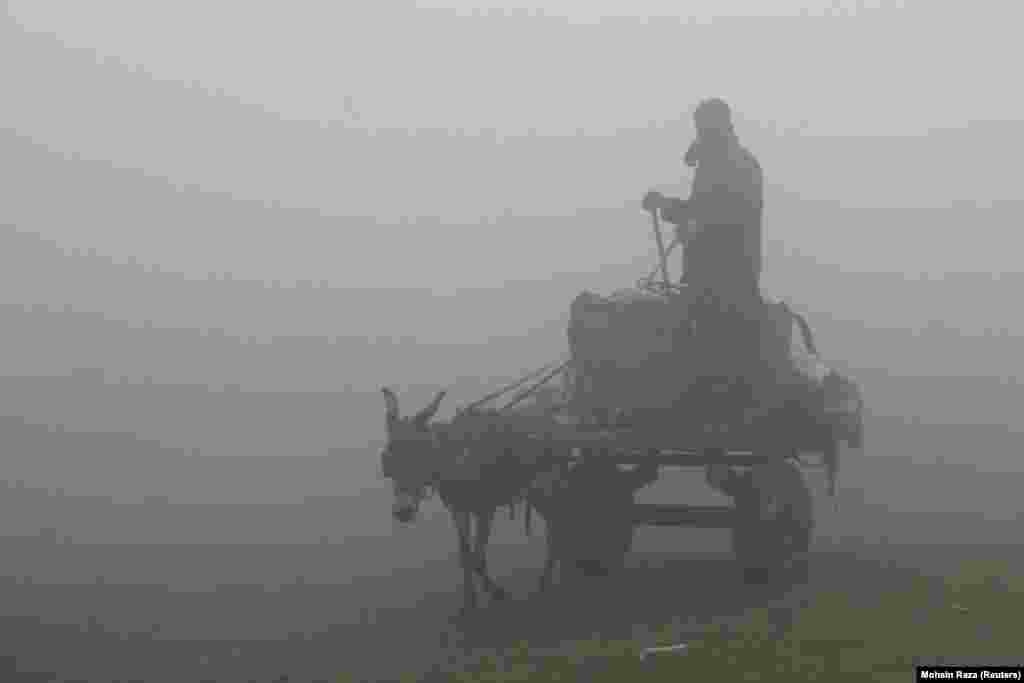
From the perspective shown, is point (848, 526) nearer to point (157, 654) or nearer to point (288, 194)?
point (157, 654)

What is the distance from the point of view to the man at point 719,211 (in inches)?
607

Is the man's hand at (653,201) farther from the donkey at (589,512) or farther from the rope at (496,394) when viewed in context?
the donkey at (589,512)

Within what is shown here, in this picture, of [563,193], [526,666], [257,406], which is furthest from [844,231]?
[526,666]

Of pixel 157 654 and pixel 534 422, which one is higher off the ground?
pixel 534 422

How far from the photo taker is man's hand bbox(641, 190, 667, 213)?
1512 centimetres

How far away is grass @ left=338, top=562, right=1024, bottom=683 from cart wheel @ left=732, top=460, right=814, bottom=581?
1.68 m

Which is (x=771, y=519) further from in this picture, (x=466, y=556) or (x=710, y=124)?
(x=710, y=124)

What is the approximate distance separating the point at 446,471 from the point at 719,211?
14.4 feet

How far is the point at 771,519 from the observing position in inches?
595

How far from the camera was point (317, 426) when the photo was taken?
1501 inches

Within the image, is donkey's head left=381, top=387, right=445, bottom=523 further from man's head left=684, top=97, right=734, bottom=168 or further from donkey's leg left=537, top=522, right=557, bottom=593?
man's head left=684, top=97, right=734, bottom=168

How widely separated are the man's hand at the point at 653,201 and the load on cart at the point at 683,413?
3cm

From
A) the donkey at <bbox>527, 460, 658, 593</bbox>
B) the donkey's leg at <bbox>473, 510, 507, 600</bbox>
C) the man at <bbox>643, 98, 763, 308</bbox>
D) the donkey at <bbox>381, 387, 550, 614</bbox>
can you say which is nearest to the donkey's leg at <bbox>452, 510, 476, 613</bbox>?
the donkey at <bbox>381, 387, 550, 614</bbox>

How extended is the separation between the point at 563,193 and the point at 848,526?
6474cm
